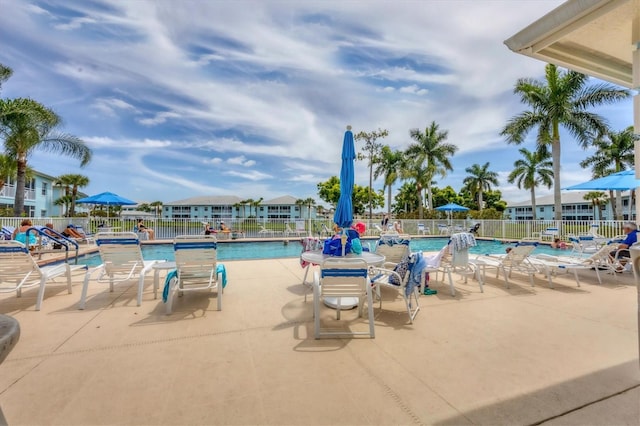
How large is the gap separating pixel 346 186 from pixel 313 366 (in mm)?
3299

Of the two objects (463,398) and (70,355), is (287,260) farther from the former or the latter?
(463,398)

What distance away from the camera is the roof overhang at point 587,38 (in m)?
2.17

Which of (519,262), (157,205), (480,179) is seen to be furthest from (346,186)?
(157,205)

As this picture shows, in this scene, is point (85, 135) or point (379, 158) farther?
point (379, 158)

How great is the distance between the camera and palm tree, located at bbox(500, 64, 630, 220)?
15797 millimetres

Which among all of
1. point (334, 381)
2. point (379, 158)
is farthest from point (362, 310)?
point (379, 158)

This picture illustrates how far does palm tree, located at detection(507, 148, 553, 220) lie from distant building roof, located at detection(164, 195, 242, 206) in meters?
50.6

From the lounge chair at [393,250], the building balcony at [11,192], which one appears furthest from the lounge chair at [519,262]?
the building balcony at [11,192]

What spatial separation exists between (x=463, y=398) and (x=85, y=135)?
2163 cm

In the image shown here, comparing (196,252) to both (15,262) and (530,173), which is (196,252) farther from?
(530,173)

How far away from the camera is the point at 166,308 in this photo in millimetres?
3727

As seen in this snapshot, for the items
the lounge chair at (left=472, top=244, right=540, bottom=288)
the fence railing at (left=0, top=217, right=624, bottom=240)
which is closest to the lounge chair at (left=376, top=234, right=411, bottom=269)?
the lounge chair at (left=472, top=244, right=540, bottom=288)

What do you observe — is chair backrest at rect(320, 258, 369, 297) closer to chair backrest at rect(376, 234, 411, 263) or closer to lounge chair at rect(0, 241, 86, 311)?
chair backrest at rect(376, 234, 411, 263)

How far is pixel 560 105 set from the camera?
638 inches
